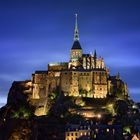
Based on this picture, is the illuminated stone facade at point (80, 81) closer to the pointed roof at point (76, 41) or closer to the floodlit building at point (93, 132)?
the pointed roof at point (76, 41)

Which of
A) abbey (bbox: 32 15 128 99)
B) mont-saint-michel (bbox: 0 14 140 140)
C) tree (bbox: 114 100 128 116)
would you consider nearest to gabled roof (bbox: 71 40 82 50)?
mont-saint-michel (bbox: 0 14 140 140)

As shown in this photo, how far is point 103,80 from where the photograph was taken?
4592 inches

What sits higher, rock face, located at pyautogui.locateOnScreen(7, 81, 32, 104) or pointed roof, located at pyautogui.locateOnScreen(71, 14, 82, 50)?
pointed roof, located at pyautogui.locateOnScreen(71, 14, 82, 50)

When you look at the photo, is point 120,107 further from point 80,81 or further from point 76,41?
point 76,41

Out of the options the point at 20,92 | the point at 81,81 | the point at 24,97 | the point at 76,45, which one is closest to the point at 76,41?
the point at 76,45

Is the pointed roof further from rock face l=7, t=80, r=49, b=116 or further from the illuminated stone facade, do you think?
rock face l=7, t=80, r=49, b=116

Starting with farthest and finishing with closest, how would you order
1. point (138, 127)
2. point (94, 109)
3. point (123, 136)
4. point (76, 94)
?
point (76, 94), point (94, 109), point (138, 127), point (123, 136)

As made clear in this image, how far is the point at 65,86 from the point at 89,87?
5.72 meters

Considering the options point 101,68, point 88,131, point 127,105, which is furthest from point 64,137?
point 101,68

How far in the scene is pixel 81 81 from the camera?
11669cm

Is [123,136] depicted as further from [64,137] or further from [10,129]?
[10,129]

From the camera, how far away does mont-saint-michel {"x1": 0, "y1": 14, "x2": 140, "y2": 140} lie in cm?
9338

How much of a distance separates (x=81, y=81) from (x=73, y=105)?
9.57 metres

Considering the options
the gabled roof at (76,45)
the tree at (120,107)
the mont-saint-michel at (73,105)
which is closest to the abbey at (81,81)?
the mont-saint-michel at (73,105)
